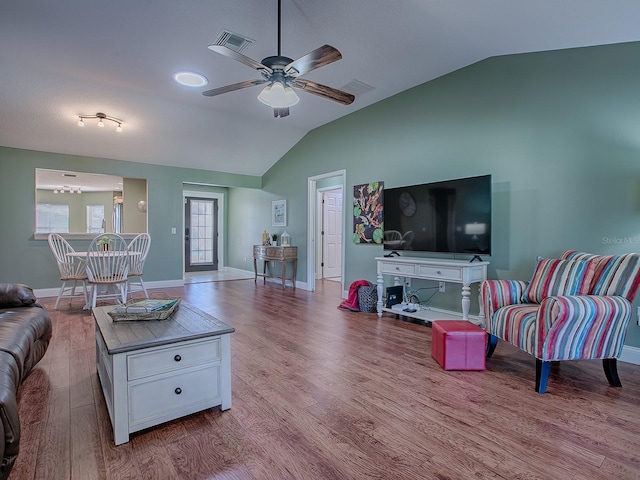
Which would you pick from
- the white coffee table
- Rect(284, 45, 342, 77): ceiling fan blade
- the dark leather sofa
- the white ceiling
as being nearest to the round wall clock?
the white ceiling

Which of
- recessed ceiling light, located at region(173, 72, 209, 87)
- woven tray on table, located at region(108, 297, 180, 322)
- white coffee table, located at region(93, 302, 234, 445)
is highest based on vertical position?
recessed ceiling light, located at region(173, 72, 209, 87)

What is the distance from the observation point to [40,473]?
1412mm

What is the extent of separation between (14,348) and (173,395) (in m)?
0.91

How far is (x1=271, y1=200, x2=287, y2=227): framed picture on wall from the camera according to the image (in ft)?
22.1

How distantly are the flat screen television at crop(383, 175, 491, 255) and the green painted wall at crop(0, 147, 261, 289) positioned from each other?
164 inches

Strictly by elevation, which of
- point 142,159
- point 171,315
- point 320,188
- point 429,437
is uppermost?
point 142,159

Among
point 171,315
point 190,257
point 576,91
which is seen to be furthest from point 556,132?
point 190,257

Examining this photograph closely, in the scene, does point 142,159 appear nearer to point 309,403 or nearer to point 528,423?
point 309,403

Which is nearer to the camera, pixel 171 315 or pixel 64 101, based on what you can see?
pixel 171 315

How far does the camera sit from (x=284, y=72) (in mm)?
2504

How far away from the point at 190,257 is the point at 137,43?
19.3 ft

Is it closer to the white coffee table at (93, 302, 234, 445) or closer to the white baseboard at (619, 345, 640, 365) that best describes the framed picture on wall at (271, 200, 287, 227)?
the white coffee table at (93, 302, 234, 445)

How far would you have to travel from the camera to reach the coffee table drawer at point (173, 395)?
167cm

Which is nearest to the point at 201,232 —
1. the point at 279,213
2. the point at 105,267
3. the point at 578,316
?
the point at 279,213
